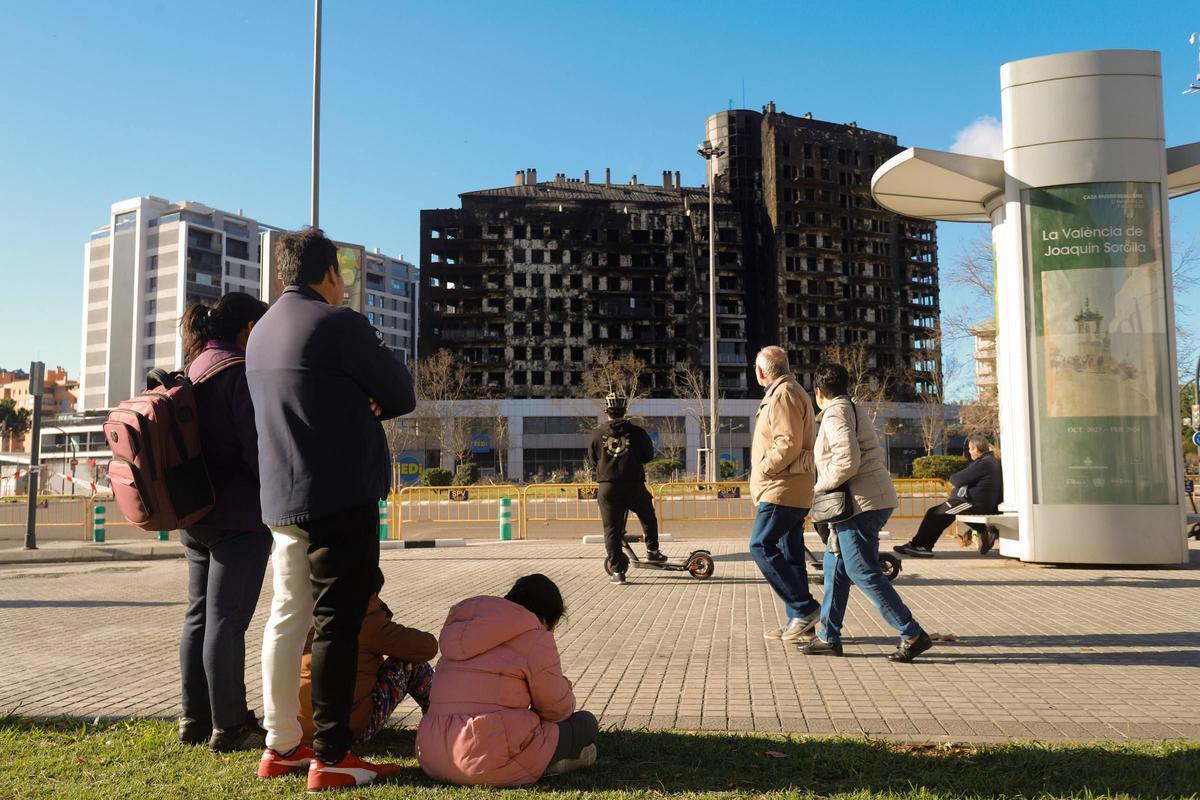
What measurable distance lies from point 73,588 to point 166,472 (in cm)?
857

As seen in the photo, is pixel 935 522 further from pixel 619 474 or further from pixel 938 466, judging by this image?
pixel 938 466

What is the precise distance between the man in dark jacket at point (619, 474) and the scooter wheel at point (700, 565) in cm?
82

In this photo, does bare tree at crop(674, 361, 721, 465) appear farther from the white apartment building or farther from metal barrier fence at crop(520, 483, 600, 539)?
the white apartment building

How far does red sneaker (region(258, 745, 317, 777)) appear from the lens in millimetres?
3658

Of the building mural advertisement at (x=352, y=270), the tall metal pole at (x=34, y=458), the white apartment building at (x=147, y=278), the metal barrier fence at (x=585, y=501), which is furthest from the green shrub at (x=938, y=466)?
the white apartment building at (x=147, y=278)

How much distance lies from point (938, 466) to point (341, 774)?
37672 millimetres

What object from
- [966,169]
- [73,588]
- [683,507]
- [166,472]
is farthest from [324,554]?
[683,507]

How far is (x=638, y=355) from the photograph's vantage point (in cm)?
8688

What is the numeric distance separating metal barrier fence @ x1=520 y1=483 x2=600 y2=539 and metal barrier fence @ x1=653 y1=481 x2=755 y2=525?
4.87 feet

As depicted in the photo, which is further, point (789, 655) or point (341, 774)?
point (789, 655)

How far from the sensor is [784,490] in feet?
22.1

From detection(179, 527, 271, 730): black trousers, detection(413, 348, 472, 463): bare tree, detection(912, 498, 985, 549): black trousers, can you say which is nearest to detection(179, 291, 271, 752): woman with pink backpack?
detection(179, 527, 271, 730): black trousers

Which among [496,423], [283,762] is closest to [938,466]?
[283,762]

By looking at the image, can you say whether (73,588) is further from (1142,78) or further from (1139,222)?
(1142,78)
